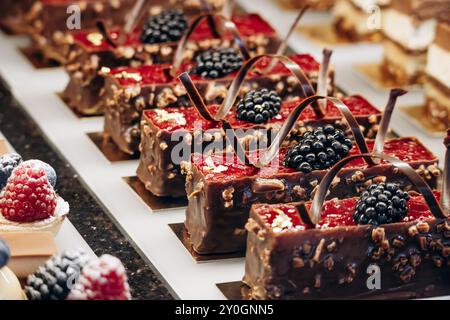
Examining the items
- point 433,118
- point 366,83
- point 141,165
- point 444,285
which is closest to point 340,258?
point 444,285

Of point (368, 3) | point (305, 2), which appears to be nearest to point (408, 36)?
point (368, 3)

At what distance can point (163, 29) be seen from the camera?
6.72m

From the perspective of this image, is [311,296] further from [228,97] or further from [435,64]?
[435,64]

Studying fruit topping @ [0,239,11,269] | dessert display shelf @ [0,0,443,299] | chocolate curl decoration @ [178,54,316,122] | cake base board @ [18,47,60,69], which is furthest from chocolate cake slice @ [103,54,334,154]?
fruit topping @ [0,239,11,269]

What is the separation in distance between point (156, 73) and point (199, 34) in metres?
0.75

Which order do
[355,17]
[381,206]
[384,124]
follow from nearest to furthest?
[381,206] < [384,124] < [355,17]

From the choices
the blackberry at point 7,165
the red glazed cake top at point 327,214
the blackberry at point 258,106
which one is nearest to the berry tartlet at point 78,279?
the red glazed cake top at point 327,214

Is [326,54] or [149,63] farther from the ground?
[326,54]

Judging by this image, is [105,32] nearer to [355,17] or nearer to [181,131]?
[181,131]

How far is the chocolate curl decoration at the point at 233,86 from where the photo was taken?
5.50m

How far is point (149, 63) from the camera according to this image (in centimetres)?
671

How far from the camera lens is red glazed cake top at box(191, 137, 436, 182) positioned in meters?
5.24

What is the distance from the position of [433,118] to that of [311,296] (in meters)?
2.24

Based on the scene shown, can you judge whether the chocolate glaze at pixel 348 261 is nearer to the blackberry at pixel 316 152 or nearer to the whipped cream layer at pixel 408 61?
the blackberry at pixel 316 152
